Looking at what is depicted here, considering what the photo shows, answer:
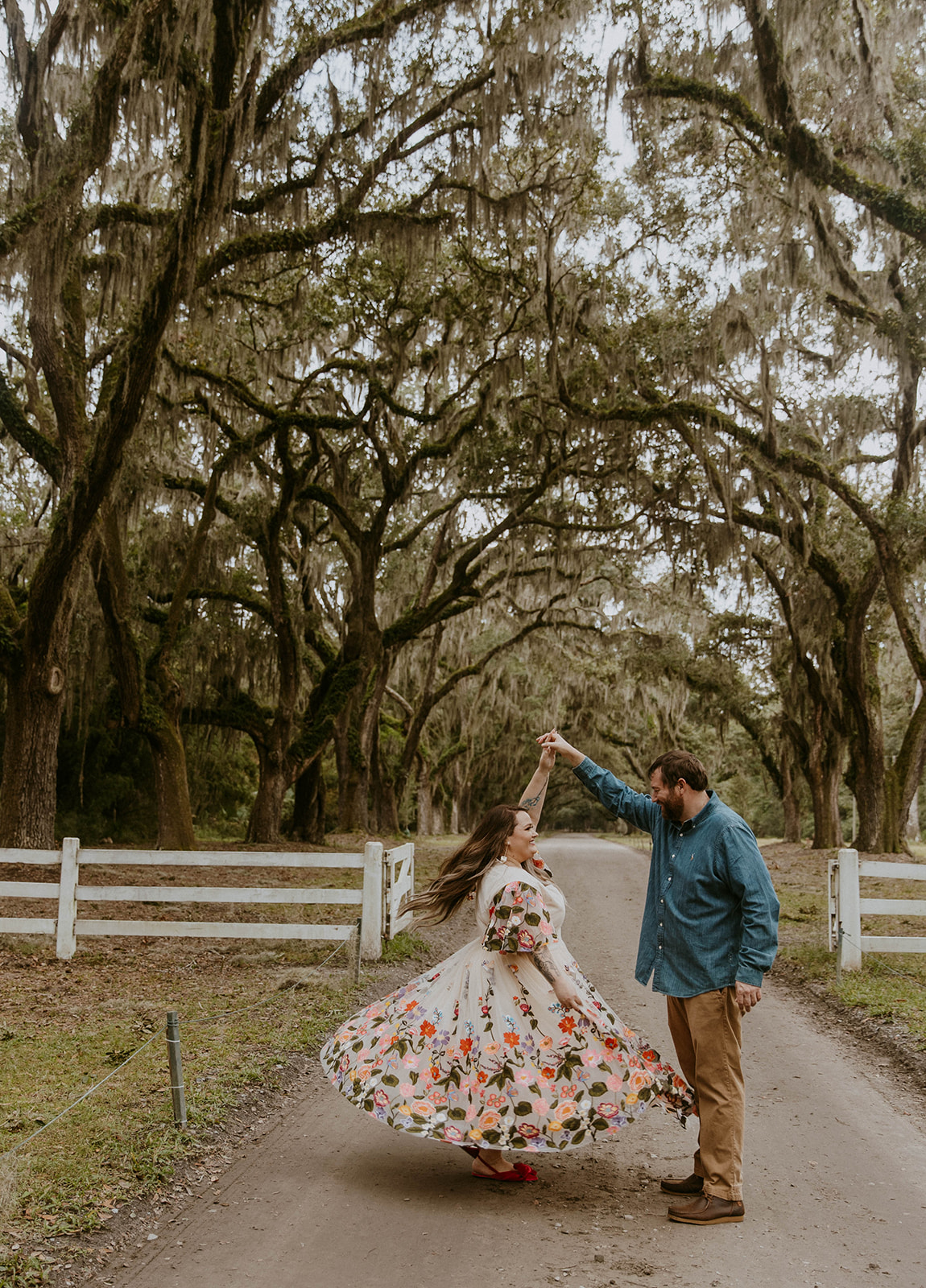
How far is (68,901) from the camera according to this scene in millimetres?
8109

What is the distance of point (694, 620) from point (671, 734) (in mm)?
11011

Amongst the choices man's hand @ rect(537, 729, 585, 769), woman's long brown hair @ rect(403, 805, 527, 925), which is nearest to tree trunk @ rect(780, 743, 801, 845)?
man's hand @ rect(537, 729, 585, 769)

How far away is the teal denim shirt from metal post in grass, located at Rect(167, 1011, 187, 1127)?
1.90m

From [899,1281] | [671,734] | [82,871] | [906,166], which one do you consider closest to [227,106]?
[906,166]

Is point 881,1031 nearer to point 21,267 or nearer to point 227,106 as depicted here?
point 227,106

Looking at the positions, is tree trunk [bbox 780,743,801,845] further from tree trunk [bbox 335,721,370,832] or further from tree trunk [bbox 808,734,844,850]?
tree trunk [bbox 335,721,370,832]

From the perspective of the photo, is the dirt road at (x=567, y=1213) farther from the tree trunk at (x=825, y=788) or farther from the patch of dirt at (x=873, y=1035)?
the tree trunk at (x=825, y=788)

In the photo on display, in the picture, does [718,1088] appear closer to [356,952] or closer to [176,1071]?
[176,1071]

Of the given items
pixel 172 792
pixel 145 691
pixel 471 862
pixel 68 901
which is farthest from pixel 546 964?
pixel 172 792

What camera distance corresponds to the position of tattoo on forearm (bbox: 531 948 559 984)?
12.5ft

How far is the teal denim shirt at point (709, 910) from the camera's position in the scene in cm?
369

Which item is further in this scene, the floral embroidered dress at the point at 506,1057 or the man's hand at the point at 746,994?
the floral embroidered dress at the point at 506,1057

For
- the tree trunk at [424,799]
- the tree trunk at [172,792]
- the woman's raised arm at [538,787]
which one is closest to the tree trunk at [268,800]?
the tree trunk at [172,792]

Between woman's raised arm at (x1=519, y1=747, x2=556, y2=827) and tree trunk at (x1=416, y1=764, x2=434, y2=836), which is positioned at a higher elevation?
woman's raised arm at (x1=519, y1=747, x2=556, y2=827)
